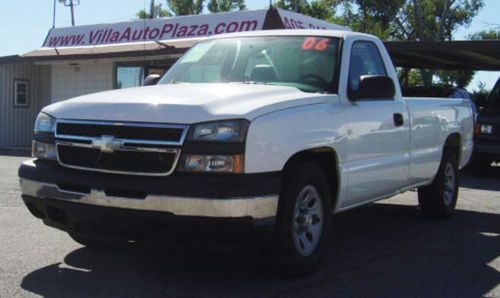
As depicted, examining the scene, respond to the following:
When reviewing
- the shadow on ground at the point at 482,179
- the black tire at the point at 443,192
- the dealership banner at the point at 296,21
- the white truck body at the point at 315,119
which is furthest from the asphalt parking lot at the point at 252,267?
the dealership banner at the point at 296,21

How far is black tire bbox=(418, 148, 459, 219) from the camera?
7.93 meters

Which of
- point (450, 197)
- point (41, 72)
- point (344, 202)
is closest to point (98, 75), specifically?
point (41, 72)

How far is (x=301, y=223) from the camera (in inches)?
203

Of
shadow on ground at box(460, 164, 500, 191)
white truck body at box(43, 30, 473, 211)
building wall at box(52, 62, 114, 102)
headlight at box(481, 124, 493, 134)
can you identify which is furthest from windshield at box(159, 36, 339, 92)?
building wall at box(52, 62, 114, 102)

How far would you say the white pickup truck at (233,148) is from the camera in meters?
4.45

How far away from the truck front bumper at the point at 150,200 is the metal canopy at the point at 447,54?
10615mm

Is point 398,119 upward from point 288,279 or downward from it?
upward

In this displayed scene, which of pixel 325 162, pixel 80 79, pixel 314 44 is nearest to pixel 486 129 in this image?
pixel 314 44

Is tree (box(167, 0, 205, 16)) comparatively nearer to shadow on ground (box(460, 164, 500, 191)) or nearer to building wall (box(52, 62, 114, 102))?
building wall (box(52, 62, 114, 102))

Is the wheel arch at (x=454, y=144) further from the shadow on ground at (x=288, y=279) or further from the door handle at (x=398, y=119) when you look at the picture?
the door handle at (x=398, y=119)

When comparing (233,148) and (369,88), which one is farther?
(369,88)

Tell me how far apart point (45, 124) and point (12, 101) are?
17.6 metres

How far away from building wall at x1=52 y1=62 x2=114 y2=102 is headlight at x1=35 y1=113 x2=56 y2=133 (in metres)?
14.9

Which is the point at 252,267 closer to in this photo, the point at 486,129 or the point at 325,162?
the point at 325,162
